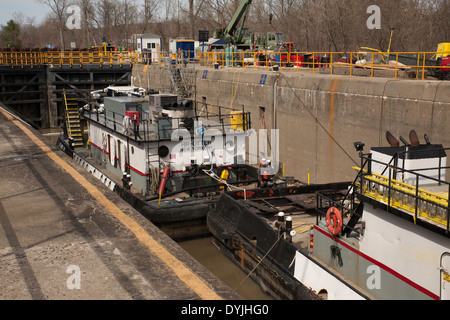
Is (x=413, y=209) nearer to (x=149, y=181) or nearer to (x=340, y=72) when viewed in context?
(x=149, y=181)

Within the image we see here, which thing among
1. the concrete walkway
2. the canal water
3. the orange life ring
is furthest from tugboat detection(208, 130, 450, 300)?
the concrete walkway

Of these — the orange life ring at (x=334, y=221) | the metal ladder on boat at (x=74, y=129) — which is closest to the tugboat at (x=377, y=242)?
the orange life ring at (x=334, y=221)

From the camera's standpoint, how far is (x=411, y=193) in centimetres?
762

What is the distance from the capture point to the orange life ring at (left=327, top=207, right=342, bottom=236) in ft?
30.1

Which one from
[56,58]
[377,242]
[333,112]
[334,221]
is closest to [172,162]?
[333,112]

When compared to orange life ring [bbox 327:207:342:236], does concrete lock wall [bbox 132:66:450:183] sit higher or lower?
higher

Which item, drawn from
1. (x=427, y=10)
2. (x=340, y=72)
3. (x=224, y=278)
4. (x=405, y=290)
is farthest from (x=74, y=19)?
(x=405, y=290)

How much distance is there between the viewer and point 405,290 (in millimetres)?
7863

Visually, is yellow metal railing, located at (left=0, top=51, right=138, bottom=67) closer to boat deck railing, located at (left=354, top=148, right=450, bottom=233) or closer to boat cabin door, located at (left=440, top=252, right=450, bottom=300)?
boat deck railing, located at (left=354, top=148, right=450, bottom=233)

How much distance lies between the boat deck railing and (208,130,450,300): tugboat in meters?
0.01

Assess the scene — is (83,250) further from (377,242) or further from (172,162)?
(172,162)

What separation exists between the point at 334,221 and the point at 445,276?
2.45 m

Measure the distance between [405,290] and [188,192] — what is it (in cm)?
849

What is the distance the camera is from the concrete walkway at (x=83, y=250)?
651cm
